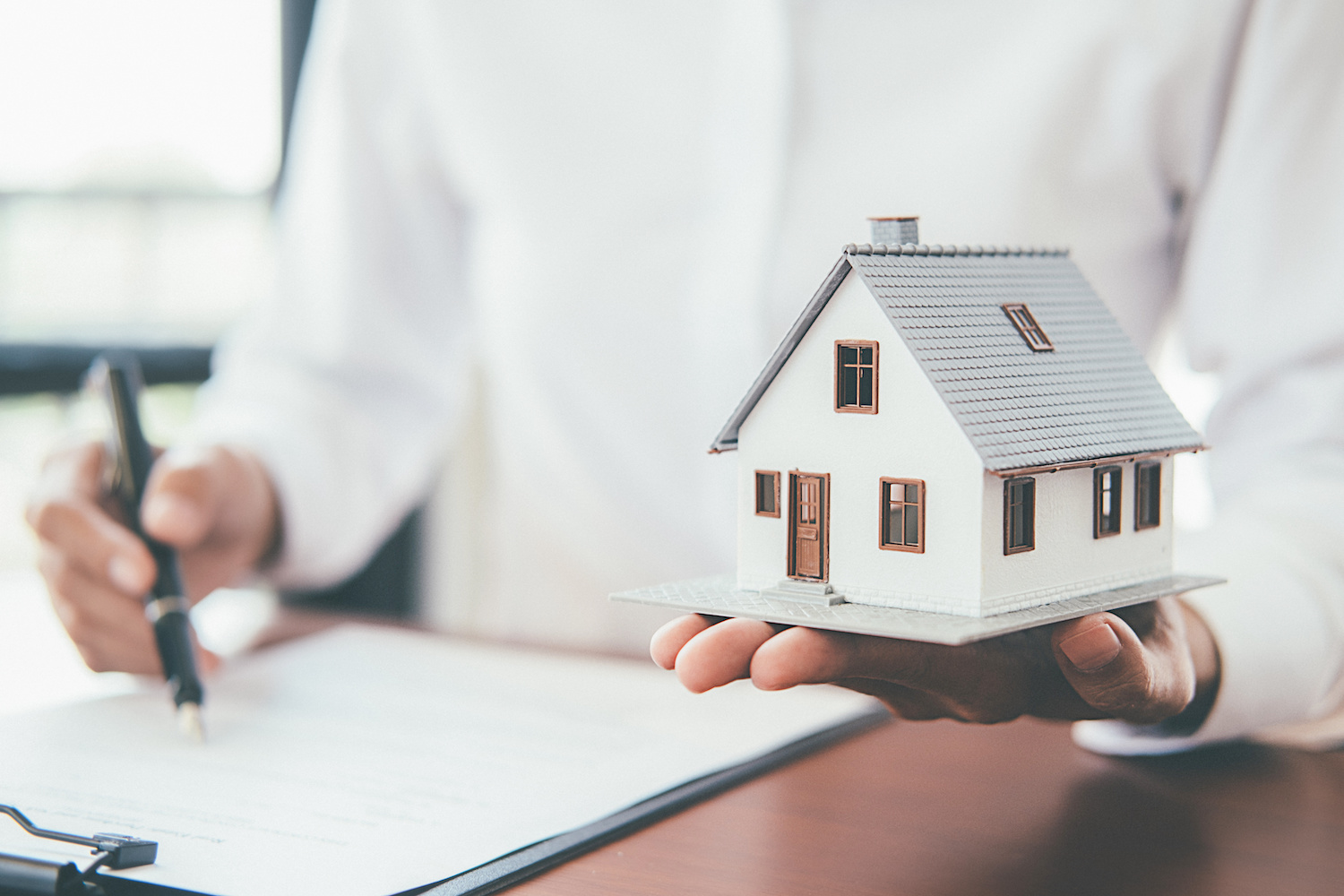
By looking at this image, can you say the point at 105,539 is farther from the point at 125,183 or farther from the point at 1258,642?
the point at 125,183

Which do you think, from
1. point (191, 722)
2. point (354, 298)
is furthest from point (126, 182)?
point (191, 722)

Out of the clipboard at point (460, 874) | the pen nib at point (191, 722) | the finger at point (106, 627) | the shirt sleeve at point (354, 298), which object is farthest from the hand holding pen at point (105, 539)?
the clipboard at point (460, 874)

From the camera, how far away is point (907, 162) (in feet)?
3.58

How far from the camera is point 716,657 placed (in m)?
0.53

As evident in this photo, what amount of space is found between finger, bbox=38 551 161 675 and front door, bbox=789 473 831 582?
666mm

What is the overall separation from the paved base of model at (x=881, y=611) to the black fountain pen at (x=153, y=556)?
0.45 meters

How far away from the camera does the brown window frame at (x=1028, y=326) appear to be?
634 mm

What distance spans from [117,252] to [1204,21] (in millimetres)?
1782

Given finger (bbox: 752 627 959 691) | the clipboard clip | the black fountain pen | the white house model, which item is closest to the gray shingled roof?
the white house model

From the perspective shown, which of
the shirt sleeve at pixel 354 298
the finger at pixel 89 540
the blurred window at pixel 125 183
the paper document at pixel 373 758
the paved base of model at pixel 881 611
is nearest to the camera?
the paved base of model at pixel 881 611

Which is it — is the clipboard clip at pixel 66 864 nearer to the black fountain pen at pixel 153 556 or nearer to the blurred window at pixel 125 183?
the black fountain pen at pixel 153 556

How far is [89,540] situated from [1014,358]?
0.84 m

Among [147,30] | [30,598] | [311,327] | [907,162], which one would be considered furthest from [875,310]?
[147,30]

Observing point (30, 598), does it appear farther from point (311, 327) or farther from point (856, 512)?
point (856, 512)
